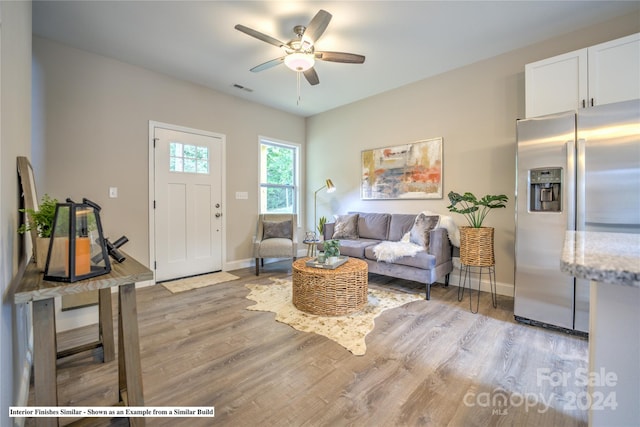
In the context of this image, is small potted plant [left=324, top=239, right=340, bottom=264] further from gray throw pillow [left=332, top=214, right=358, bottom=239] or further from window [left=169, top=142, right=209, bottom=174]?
window [left=169, top=142, right=209, bottom=174]

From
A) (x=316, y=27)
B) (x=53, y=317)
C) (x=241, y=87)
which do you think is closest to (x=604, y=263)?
(x=53, y=317)

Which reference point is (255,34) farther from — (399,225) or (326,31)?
(399,225)

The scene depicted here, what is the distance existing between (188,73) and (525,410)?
14.9ft

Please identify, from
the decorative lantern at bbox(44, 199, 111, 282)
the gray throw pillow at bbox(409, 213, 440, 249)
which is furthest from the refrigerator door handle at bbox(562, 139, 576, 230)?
the decorative lantern at bbox(44, 199, 111, 282)

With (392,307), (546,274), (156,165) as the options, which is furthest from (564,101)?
(156,165)

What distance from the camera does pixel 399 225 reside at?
375 centimetres

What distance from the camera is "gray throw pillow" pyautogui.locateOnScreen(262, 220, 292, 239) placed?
171 inches

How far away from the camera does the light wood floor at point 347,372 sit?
1365mm

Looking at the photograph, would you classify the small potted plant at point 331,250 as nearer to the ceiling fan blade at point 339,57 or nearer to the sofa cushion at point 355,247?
the sofa cushion at point 355,247

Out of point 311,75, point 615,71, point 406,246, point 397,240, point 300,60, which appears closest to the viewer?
point 615,71

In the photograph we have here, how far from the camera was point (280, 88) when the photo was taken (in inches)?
157

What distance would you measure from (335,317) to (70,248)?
6.43 feet

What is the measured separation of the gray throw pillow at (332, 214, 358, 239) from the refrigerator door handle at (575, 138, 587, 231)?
2.51m

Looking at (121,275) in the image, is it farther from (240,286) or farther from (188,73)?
(188,73)
